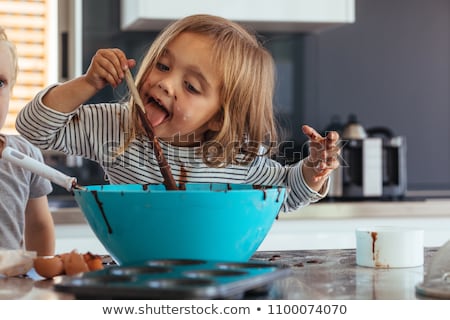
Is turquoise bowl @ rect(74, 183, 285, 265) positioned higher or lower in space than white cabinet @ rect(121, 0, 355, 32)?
lower

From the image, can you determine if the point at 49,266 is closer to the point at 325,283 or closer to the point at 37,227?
the point at 325,283

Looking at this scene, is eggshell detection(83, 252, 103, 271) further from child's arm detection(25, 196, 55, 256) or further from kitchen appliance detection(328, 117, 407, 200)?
kitchen appliance detection(328, 117, 407, 200)

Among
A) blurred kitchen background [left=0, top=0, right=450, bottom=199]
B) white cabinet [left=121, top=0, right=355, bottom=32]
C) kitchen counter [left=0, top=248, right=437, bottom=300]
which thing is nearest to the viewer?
kitchen counter [left=0, top=248, right=437, bottom=300]

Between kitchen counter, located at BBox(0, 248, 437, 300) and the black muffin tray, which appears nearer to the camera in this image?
the black muffin tray

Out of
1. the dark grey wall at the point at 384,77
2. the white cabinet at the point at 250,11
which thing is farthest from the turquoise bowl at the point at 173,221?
the dark grey wall at the point at 384,77

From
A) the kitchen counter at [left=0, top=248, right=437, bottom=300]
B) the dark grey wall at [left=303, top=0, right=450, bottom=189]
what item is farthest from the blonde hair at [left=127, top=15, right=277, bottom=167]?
the dark grey wall at [left=303, top=0, right=450, bottom=189]

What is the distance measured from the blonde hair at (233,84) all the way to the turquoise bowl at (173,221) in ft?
2.02

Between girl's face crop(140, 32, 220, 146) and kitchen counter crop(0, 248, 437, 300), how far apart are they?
0.44 m

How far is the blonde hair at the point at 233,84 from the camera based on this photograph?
5.22 ft

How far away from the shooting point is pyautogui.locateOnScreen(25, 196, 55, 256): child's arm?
1723 millimetres

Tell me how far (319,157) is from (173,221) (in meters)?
0.46

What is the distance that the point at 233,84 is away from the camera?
164 cm
